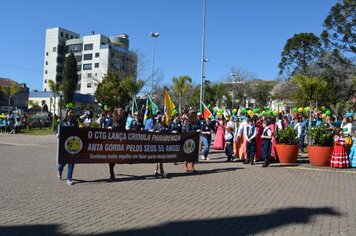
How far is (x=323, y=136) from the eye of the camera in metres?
13.7

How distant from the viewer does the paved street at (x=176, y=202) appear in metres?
5.96

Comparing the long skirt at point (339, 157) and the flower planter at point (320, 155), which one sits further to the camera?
the flower planter at point (320, 155)

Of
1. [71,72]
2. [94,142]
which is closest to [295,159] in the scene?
[94,142]

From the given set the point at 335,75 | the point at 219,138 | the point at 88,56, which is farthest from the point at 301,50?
the point at 88,56

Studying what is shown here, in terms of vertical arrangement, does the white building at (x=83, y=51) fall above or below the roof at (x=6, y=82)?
above

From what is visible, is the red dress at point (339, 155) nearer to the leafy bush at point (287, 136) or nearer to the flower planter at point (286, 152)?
A: the flower planter at point (286, 152)

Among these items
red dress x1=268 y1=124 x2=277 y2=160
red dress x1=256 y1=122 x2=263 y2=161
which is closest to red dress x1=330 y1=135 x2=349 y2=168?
red dress x1=268 y1=124 x2=277 y2=160

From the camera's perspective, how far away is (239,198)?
829 centimetres

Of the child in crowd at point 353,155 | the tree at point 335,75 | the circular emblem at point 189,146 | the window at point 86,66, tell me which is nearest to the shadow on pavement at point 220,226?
the circular emblem at point 189,146

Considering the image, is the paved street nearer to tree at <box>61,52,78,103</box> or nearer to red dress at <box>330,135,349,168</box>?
red dress at <box>330,135,349,168</box>

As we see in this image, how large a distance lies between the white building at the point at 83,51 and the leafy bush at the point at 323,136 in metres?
96.8

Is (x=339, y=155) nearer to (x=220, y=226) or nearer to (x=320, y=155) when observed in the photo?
(x=320, y=155)

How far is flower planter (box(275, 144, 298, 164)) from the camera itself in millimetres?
14273

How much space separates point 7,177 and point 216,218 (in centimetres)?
605
